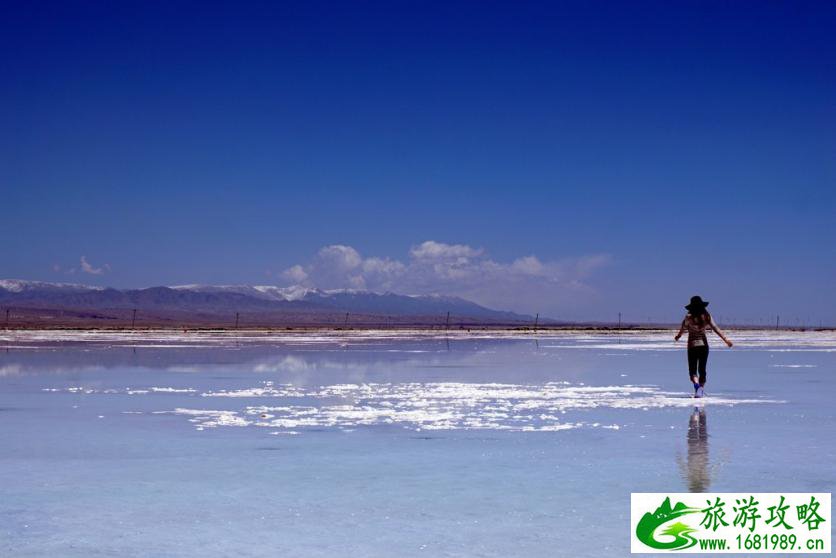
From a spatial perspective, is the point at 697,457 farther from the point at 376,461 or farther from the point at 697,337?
the point at 697,337

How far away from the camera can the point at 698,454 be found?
10867 mm

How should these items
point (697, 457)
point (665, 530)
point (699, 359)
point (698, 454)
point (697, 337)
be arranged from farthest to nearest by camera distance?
point (697, 337) < point (699, 359) < point (698, 454) < point (697, 457) < point (665, 530)

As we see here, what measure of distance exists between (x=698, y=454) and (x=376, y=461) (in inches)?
138

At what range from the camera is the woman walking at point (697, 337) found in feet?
60.4

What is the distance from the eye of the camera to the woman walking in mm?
18422

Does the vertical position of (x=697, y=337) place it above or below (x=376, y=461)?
above

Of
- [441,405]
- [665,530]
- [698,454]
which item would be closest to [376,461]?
[698,454]

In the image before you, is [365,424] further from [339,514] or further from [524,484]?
[339,514]

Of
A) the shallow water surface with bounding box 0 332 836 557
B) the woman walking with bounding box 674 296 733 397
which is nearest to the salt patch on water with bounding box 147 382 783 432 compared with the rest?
the shallow water surface with bounding box 0 332 836 557

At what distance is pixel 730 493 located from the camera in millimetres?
8430

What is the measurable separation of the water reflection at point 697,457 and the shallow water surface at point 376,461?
0.10 ft

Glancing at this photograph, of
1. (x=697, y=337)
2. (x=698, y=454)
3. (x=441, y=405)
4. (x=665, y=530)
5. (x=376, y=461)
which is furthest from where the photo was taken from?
(x=697, y=337)

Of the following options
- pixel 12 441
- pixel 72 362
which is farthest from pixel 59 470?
pixel 72 362

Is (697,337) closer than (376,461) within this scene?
No
